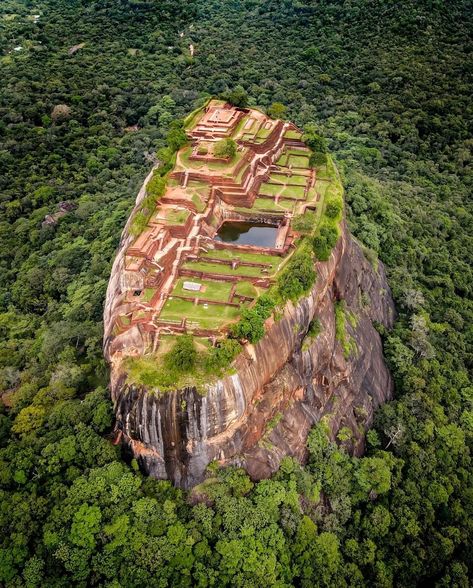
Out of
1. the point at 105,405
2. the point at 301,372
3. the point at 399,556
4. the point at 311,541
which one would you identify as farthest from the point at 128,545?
the point at 399,556

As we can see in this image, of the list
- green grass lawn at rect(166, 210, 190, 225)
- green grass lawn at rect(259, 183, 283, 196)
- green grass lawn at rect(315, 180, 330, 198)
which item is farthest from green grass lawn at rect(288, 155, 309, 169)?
green grass lawn at rect(166, 210, 190, 225)

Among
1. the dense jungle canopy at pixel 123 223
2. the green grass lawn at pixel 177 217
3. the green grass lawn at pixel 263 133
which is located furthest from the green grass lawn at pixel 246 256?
the green grass lawn at pixel 263 133

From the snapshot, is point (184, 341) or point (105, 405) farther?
point (105, 405)

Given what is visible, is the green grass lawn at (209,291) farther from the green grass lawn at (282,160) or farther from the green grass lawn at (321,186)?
the green grass lawn at (282,160)

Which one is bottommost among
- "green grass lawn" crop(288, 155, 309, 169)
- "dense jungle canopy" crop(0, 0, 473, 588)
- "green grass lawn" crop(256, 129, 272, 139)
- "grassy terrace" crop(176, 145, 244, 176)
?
"dense jungle canopy" crop(0, 0, 473, 588)

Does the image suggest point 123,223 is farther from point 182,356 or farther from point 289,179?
point 182,356

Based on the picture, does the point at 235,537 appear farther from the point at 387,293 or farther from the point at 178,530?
the point at 387,293

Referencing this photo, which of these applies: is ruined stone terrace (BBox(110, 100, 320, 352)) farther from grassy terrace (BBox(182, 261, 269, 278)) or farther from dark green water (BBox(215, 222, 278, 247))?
dark green water (BBox(215, 222, 278, 247))
